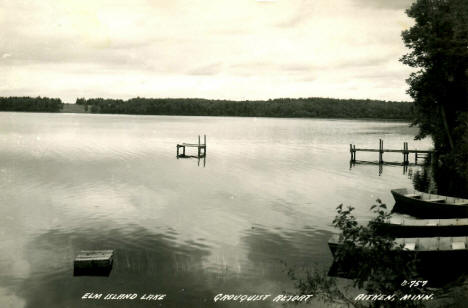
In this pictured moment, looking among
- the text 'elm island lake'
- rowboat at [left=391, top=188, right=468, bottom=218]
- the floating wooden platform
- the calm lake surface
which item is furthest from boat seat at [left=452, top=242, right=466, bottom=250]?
the floating wooden platform

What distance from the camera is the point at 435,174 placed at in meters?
48.4

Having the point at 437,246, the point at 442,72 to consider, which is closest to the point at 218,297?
the point at 437,246

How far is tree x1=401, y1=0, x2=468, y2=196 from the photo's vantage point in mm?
36250

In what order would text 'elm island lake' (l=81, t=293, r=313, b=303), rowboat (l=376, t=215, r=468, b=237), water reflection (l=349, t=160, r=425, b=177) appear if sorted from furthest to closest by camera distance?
1. water reflection (l=349, t=160, r=425, b=177)
2. rowboat (l=376, t=215, r=468, b=237)
3. text 'elm island lake' (l=81, t=293, r=313, b=303)

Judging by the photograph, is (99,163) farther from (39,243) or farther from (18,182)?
(39,243)

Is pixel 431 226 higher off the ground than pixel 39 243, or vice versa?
pixel 431 226

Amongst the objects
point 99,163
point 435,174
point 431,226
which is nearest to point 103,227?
point 431,226

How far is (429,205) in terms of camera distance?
2858 centimetres

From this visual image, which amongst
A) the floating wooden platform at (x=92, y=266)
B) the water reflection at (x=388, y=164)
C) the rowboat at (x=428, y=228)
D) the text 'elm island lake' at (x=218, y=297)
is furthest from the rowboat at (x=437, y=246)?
the water reflection at (x=388, y=164)

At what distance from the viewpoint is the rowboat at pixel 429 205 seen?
27.5 m

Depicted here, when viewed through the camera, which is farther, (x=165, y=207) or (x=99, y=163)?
(x=99, y=163)

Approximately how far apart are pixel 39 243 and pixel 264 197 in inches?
691

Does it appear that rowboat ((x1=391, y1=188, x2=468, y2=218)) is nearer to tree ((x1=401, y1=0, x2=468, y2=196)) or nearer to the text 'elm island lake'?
tree ((x1=401, y1=0, x2=468, y2=196))

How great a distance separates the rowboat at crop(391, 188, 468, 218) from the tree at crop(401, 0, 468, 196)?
241 inches
